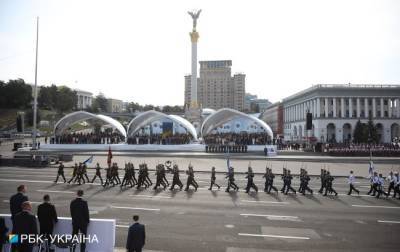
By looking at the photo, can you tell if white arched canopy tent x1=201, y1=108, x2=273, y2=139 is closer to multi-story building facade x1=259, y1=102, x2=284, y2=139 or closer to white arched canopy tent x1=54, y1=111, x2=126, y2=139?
white arched canopy tent x1=54, y1=111, x2=126, y2=139

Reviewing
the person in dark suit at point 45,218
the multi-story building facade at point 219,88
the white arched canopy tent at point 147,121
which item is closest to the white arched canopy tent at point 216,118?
the white arched canopy tent at point 147,121

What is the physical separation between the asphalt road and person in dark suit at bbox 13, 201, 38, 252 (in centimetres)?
290

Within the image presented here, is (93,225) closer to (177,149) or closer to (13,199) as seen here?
(13,199)

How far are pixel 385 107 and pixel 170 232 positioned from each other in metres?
82.4

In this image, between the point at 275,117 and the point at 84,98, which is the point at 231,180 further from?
the point at 84,98

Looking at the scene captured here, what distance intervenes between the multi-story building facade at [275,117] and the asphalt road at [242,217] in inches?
3442

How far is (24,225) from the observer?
673cm

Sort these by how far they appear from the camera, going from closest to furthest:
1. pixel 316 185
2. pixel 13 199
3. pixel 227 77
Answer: pixel 13 199, pixel 316 185, pixel 227 77

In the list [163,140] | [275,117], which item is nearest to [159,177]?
[163,140]

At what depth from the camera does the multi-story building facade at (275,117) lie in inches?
4634

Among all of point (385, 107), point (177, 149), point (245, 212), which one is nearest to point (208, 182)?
point (245, 212)

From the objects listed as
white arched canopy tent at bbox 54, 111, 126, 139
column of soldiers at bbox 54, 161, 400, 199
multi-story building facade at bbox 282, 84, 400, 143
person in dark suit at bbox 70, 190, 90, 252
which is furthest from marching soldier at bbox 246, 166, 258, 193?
multi-story building facade at bbox 282, 84, 400, 143

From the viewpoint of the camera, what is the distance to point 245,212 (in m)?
13.2

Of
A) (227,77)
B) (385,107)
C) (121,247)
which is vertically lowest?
→ (121,247)
